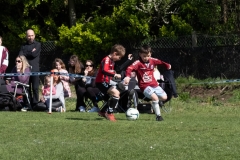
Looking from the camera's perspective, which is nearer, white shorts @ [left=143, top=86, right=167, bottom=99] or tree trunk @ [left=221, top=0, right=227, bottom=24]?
white shorts @ [left=143, top=86, right=167, bottom=99]

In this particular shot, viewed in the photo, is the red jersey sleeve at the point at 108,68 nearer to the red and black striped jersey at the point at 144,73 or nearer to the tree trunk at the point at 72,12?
the red and black striped jersey at the point at 144,73

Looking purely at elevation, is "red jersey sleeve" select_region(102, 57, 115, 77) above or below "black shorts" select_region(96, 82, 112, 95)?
above

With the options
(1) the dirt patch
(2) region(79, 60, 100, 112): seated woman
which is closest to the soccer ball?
(2) region(79, 60, 100, 112): seated woman

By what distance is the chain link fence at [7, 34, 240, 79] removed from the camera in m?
23.6

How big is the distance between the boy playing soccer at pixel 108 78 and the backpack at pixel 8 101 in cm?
355

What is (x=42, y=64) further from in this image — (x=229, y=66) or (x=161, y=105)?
(x=161, y=105)

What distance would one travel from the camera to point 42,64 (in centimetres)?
2783

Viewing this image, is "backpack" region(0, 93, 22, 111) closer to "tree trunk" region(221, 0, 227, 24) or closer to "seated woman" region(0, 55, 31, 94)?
"seated woman" region(0, 55, 31, 94)

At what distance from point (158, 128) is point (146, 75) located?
2.48 metres

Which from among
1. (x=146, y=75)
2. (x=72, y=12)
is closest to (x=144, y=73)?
(x=146, y=75)

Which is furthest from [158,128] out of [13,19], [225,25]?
[13,19]

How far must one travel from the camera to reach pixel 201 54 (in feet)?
79.3

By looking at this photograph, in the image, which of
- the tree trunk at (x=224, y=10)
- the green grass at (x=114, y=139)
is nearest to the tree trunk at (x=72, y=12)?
the tree trunk at (x=224, y=10)

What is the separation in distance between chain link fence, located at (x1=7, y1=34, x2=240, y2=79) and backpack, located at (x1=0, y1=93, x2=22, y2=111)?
8.24 metres
